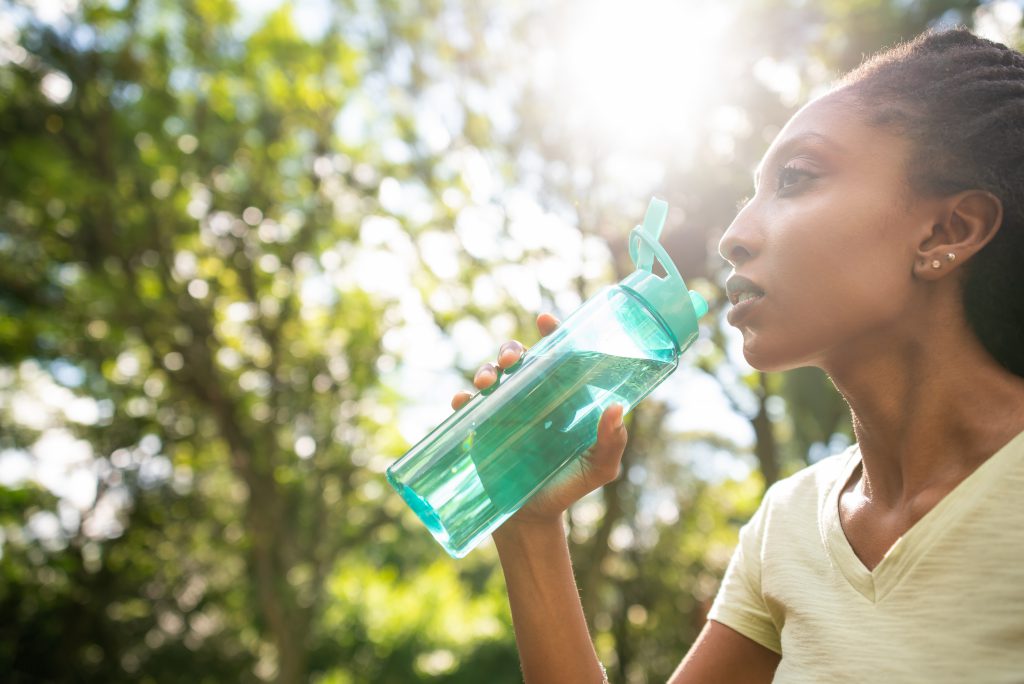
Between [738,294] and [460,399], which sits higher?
[460,399]

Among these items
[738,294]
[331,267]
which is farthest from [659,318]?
[331,267]

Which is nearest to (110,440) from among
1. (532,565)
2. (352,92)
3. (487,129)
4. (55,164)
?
(55,164)

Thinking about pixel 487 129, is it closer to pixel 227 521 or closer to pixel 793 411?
pixel 793 411

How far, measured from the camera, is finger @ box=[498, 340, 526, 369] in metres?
1.48

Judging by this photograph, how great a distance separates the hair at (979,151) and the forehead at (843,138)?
0.06 feet

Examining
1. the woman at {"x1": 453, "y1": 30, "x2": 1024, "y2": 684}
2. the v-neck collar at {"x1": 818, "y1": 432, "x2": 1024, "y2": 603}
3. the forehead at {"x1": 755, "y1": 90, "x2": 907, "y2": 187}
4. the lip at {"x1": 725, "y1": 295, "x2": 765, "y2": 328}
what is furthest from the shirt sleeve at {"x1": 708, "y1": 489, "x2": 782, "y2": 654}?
the forehead at {"x1": 755, "y1": 90, "x2": 907, "y2": 187}

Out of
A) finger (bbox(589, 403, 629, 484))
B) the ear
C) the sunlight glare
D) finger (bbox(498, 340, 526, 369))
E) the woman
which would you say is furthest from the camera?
the sunlight glare

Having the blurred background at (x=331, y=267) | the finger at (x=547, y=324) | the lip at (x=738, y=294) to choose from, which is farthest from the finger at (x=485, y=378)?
the blurred background at (x=331, y=267)

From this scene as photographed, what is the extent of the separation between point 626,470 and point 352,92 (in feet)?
19.2

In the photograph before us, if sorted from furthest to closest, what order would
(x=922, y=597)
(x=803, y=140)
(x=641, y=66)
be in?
(x=641, y=66)
(x=803, y=140)
(x=922, y=597)

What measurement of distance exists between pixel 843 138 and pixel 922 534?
66 centimetres

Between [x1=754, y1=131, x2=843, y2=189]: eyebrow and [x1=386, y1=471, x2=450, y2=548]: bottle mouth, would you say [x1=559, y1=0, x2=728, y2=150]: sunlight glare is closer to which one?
[x1=754, y1=131, x2=843, y2=189]: eyebrow

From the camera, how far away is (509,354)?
1.50 m

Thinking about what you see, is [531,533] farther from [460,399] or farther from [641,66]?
[641,66]
